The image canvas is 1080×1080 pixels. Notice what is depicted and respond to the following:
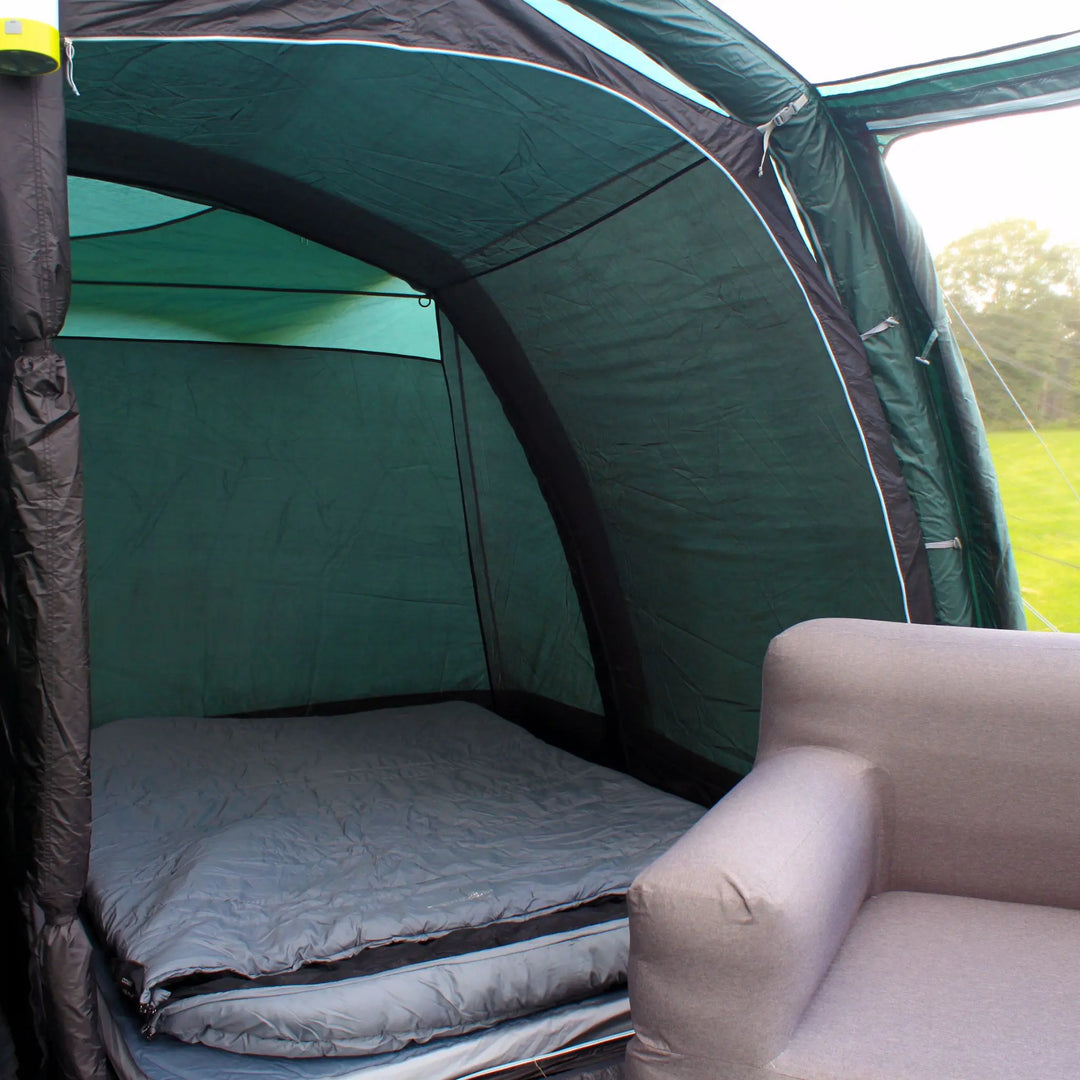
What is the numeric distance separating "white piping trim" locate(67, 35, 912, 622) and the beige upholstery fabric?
37 cm

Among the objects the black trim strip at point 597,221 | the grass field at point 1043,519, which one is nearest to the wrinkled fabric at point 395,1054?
the grass field at point 1043,519

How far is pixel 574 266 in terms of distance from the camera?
243cm

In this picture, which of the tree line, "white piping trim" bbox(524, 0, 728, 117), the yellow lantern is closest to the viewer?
the yellow lantern

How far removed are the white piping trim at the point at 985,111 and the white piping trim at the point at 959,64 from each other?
0.26ft

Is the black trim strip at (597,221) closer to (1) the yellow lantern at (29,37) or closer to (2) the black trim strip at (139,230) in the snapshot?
(2) the black trim strip at (139,230)

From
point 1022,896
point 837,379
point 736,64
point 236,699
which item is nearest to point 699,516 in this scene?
point 837,379

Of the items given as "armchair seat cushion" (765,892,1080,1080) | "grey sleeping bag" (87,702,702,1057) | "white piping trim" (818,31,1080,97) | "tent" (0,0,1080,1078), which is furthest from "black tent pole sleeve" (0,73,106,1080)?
"white piping trim" (818,31,1080,97)

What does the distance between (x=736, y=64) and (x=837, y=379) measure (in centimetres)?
59

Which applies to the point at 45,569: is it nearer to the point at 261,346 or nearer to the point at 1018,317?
the point at 1018,317

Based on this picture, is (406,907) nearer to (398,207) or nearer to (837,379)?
(837,379)

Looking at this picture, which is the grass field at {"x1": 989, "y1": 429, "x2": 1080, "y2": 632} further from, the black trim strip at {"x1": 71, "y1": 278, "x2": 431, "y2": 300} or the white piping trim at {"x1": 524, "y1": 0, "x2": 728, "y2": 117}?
the black trim strip at {"x1": 71, "y1": 278, "x2": 431, "y2": 300}

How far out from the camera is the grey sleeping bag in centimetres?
165

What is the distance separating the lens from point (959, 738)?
1569 millimetres

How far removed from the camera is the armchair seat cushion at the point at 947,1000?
3.56 feet
